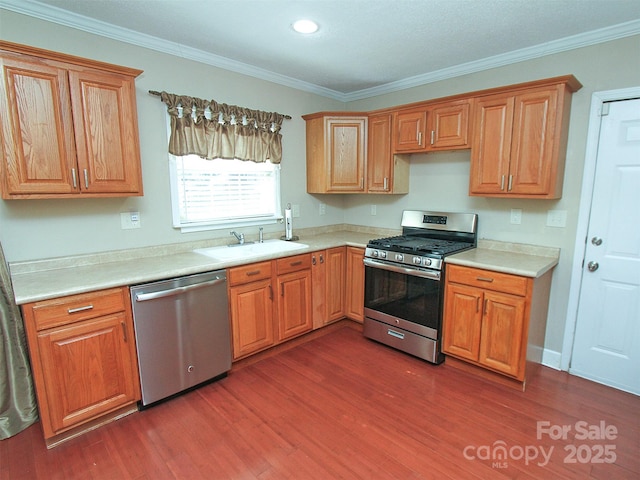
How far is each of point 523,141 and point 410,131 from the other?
0.98 meters

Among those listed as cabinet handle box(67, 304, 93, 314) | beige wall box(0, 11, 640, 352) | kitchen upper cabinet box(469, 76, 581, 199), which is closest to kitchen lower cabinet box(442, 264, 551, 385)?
beige wall box(0, 11, 640, 352)

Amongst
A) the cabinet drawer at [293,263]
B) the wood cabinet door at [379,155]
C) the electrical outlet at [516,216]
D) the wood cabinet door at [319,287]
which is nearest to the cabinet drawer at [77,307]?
the cabinet drawer at [293,263]

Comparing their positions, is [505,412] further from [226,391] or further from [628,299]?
[226,391]

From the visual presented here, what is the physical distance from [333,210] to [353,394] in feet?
7.36

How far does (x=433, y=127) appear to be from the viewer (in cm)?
301

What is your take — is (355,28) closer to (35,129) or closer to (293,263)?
(293,263)

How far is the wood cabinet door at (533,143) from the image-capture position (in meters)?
2.38

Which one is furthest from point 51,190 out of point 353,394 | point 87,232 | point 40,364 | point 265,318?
point 353,394

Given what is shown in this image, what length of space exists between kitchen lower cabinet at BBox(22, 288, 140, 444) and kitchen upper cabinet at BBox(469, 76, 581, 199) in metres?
2.74

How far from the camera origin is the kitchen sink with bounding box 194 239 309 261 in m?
2.85

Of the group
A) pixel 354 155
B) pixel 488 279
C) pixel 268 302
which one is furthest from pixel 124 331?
pixel 354 155

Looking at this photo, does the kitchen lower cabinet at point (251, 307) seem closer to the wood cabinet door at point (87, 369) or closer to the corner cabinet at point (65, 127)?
the wood cabinet door at point (87, 369)

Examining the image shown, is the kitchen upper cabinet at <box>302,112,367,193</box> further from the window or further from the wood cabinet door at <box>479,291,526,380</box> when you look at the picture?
the wood cabinet door at <box>479,291,526,380</box>

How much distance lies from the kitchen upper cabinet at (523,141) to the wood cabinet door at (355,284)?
1.26 m
